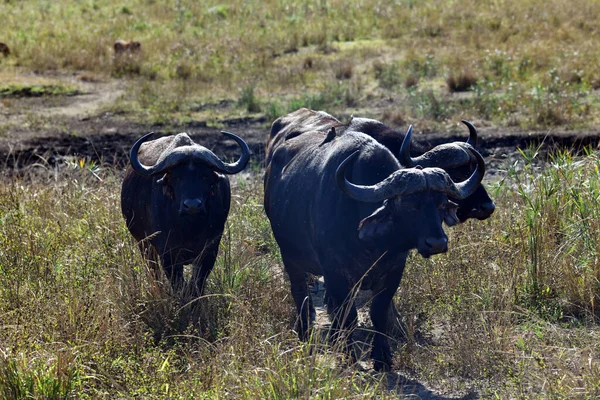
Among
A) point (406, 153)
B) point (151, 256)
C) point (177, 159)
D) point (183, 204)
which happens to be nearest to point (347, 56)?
point (151, 256)

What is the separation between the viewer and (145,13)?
2441 cm

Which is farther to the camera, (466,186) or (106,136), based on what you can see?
(106,136)

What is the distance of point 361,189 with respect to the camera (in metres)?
5.31

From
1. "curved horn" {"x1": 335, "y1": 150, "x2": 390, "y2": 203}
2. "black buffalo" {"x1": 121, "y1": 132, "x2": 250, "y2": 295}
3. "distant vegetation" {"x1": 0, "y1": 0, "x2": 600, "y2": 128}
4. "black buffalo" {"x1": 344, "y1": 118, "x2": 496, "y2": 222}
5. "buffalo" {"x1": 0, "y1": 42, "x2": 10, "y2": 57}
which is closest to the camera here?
"curved horn" {"x1": 335, "y1": 150, "x2": 390, "y2": 203}

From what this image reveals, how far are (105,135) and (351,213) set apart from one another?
7.72m

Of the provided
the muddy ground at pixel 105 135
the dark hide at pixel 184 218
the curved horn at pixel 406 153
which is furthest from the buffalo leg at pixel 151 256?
the muddy ground at pixel 105 135

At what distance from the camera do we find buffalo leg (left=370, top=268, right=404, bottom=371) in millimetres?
5836

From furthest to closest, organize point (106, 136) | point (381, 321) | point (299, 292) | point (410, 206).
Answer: point (106, 136), point (299, 292), point (381, 321), point (410, 206)

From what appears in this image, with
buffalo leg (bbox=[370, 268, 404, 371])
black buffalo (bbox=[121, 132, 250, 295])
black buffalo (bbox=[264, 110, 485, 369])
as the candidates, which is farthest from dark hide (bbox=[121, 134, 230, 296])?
buffalo leg (bbox=[370, 268, 404, 371])

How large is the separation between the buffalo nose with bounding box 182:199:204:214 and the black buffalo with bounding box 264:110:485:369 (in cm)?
62

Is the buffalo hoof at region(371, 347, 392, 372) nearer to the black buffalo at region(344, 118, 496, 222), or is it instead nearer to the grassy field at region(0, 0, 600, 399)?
the grassy field at region(0, 0, 600, 399)

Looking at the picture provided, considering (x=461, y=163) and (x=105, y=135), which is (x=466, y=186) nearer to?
(x=461, y=163)

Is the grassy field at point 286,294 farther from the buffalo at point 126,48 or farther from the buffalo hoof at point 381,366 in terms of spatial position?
the buffalo at point 126,48

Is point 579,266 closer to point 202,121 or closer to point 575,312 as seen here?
point 575,312
